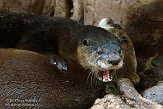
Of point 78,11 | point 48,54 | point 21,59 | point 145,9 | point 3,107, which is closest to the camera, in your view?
point 3,107

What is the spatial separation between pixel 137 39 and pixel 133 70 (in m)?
0.46

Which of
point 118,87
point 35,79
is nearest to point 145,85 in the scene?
point 118,87

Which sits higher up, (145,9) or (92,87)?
(145,9)

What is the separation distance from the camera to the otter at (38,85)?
2.75 metres

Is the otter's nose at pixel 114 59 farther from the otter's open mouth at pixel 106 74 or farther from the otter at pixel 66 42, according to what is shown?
the otter's open mouth at pixel 106 74

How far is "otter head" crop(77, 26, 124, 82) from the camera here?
291 cm

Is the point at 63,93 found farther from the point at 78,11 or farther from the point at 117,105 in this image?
the point at 78,11

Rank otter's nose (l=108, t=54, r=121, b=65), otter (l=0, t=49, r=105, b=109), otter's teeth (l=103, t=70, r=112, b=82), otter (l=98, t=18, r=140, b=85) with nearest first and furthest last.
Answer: otter (l=0, t=49, r=105, b=109) → otter's nose (l=108, t=54, r=121, b=65) → otter's teeth (l=103, t=70, r=112, b=82) → otter (l=98, t=18, r=140, b=85)

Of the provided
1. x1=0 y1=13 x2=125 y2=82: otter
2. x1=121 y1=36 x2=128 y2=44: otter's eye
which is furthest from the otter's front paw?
x1=121 y1=36 x2=128 y2=44: otter's eye

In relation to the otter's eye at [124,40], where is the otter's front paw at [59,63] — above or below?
below

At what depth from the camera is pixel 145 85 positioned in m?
3.31

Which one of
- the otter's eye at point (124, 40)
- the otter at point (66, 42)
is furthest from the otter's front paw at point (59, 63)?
the otter's eye at point (124, 40)

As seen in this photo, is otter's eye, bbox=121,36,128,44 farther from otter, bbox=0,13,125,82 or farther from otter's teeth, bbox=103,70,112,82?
otter's teeth, bbox=103,70,112,82

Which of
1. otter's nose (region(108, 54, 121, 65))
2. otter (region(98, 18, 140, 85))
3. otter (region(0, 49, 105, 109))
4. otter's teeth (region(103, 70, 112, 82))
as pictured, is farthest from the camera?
otter (region(98, 18, 140, 85))
